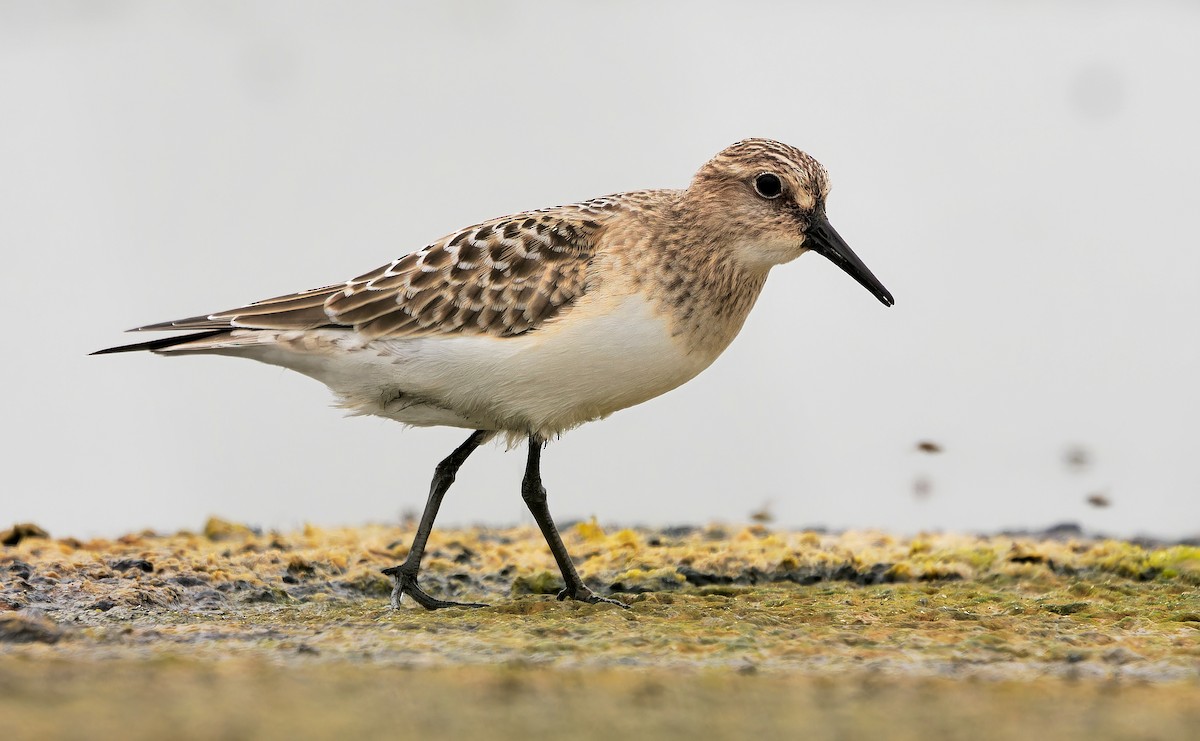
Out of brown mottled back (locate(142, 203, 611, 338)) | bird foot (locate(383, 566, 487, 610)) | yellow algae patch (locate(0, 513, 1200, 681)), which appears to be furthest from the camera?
bird foot (locate(383, 566, 487, 610))

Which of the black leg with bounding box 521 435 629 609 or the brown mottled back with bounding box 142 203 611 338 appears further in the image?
the black leg with bounding box 521 435 629 609

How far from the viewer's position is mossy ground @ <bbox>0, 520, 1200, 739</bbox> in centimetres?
437

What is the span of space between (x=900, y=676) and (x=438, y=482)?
366 centimetres

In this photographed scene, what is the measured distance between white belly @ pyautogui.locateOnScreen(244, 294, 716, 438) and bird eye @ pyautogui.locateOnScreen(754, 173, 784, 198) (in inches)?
40.0

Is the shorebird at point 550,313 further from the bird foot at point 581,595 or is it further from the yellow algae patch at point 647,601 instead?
the yellow algae patch at point 647,601

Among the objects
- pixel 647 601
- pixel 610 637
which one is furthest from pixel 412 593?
pixel 610 637

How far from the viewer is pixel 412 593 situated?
25.4ft

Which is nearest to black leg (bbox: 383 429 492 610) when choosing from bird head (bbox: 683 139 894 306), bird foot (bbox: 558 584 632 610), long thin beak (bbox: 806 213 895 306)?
bird foot (bbox: 558 584 632 610)

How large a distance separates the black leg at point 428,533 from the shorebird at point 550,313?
0.01 meters

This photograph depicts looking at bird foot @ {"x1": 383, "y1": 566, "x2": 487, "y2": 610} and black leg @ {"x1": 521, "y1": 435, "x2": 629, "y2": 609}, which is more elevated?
black leg @ {"x1": 521, "y1": 435, "x2": 629, "y2": 609}

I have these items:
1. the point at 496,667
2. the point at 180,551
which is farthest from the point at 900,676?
the point at 180,551

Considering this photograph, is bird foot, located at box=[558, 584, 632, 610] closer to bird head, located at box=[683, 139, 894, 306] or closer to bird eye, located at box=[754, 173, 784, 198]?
bird head, located at box=[683, 139, 894, 306]

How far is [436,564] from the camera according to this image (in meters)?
8.76

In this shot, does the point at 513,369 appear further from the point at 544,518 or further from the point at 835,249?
the point at 835,249
